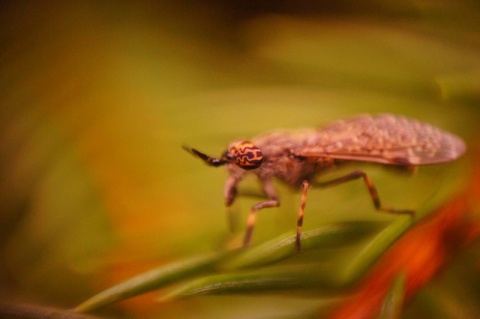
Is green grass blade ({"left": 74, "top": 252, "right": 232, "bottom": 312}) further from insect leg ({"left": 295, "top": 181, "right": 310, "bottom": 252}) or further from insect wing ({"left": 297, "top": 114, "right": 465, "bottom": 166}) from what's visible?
insect wing ({"left": 297, "top": 114, "right": 465, "bottom": 166})

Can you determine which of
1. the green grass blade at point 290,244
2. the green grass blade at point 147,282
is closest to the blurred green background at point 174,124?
the green grass blade at point 290,244

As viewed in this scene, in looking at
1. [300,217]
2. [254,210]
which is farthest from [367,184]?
[254,210]

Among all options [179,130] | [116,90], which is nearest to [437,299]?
[179,130]

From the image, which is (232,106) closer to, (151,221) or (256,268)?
(151,221)

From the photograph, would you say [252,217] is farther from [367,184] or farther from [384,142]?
[384,142]

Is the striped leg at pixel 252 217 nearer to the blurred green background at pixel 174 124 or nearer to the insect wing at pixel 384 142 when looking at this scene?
the blurred green background at pixel 174 124

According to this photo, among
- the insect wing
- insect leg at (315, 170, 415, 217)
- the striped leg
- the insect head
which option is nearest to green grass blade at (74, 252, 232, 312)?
the striped leg
